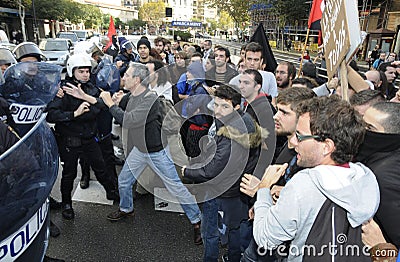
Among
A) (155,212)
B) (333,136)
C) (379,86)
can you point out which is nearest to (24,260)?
(333,136)

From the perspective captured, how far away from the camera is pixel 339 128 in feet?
4.78

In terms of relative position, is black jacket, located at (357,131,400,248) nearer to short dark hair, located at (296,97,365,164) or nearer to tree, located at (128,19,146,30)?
short dark hair, located at (296,97,365,164)

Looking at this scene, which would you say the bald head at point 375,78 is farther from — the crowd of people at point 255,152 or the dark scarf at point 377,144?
the dark scarf at point 377,144

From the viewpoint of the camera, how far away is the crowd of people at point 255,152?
4.56ft

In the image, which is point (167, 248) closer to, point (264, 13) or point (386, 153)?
point (386, 153)

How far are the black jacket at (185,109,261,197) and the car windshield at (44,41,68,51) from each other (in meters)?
15.1

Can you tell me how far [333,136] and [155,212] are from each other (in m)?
2.72

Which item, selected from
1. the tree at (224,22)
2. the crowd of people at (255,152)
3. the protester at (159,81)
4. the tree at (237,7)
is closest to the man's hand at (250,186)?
the crowd of people at (255,152)

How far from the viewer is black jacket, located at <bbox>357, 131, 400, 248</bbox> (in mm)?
1532

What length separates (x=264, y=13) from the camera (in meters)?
47.7

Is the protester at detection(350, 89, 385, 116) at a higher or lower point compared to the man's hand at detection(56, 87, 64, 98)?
higher

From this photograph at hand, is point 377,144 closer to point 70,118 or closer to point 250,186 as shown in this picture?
point 250,186

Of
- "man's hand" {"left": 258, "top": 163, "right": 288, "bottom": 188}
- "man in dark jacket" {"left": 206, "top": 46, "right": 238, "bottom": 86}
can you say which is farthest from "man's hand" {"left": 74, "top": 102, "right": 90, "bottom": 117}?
"man's hand" {"left": 258, "top": 163, "right": 288, "bottom": 188}

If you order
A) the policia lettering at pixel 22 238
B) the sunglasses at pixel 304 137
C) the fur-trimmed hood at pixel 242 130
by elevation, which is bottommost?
the policia lettering at pixel 22 238
